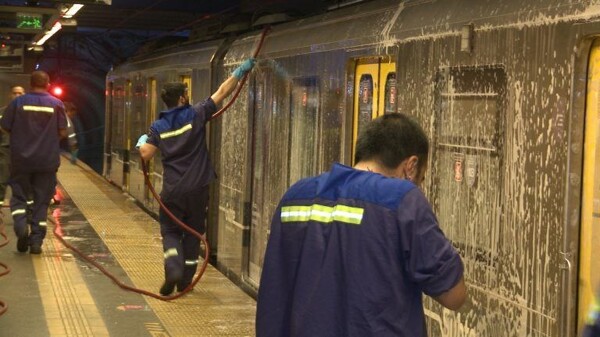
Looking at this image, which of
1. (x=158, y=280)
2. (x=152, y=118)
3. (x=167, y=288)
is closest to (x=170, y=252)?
(x=167, y=288)

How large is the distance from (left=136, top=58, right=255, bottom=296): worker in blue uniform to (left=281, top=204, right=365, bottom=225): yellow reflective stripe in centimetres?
417

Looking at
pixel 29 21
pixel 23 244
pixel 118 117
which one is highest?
pixel 29 21

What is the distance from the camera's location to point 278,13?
26.5ft

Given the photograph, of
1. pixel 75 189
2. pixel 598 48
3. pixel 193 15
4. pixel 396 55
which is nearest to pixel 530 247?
pixel 598 48

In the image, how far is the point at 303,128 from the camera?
6641mm

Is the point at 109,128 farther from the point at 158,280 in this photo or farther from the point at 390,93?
the point at 390,93

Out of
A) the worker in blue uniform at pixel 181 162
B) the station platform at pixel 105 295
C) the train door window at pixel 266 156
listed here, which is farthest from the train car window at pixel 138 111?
the worker in blue uniform at pixel 181 162

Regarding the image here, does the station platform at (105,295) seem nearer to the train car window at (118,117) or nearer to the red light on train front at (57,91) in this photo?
the train car window at (118,117)

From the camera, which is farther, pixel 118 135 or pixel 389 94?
pixel 118 135

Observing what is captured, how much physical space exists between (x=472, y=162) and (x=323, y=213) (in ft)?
4.88

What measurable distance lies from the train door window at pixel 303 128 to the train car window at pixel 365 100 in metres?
0.71

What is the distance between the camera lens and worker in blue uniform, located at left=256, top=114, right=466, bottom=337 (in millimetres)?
2752

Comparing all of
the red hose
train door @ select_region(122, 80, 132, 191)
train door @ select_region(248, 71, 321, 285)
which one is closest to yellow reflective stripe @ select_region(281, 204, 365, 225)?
train door @ select_region(248, 71, 321, 285)

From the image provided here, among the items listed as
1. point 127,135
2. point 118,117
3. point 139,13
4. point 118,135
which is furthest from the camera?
Result: point 139,13
